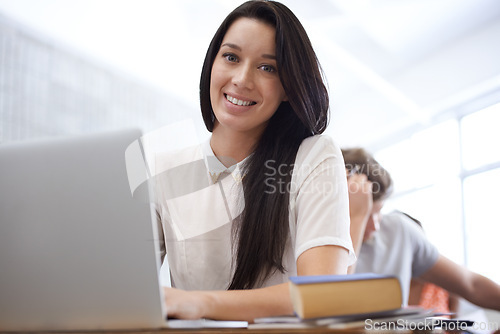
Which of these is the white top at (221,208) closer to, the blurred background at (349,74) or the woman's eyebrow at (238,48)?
the woman's eyebrow at (238,48)

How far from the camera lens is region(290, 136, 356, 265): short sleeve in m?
0.89

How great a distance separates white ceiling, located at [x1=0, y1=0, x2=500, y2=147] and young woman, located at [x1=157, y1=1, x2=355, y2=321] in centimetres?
287

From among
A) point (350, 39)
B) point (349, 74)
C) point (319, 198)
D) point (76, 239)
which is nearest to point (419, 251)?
point (319, 198)

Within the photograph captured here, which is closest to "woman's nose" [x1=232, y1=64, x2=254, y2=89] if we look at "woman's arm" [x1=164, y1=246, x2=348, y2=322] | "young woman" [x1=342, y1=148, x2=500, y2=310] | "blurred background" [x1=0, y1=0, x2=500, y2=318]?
"woman's arm" [x1=164, y1=246, x2=348, y2=322]

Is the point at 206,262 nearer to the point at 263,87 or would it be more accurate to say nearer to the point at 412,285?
the point at 263,87

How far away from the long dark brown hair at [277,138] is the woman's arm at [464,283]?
1098 millimetres

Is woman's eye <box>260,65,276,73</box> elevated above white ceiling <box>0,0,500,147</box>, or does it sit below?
below

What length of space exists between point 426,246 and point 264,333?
1.71 metres

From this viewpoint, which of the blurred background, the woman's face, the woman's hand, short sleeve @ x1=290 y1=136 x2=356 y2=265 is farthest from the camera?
the blurred background

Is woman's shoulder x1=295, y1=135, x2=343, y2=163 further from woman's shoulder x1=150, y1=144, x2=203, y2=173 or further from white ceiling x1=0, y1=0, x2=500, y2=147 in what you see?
white ceiling x1=0, y1=0, x2=500, y2=147

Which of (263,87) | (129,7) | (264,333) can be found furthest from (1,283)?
(129,7)

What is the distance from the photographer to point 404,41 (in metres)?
4.11

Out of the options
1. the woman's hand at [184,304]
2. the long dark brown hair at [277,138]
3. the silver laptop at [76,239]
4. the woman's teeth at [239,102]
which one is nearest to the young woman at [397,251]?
the long dark brown hair at [277,138]

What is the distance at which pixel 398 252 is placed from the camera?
6.44ft
